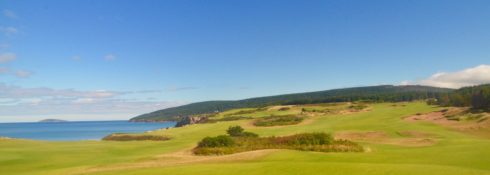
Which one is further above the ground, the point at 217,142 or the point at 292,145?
the point at 217,142

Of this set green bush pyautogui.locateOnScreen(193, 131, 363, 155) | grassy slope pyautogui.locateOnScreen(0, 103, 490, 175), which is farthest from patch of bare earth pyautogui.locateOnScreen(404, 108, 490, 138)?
grassy slope pyautogui.locateOnScreen(0, 103, 490, 175)

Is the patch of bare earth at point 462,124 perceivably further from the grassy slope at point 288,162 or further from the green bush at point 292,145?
the grassy slope at point 288,162

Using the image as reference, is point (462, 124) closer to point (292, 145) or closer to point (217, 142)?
point (292, 145)

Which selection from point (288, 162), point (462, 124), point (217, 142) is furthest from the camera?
point (462, 124)

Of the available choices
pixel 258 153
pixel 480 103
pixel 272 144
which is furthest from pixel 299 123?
pixel 258 153

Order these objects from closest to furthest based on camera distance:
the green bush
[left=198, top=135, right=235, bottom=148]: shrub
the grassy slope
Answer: the grassy slope → the green bush → [left=198, top=135, right=235, bottom=148]: shrub

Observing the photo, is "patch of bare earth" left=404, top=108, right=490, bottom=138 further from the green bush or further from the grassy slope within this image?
the grassy slope

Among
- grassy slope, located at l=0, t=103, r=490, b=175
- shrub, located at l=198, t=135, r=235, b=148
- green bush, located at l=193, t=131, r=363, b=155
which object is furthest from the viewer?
shrub, located at l=198, t=135, r=235, b=148

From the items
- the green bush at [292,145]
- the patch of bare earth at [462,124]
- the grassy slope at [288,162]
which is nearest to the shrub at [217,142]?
the green bush at [292,145]

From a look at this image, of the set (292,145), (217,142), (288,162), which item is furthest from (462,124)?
(288,162)

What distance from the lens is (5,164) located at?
30688 mm

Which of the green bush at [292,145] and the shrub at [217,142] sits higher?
the shrub at [217,142]

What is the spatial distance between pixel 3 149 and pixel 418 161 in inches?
1389

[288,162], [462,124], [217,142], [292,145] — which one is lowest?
[462,124]
